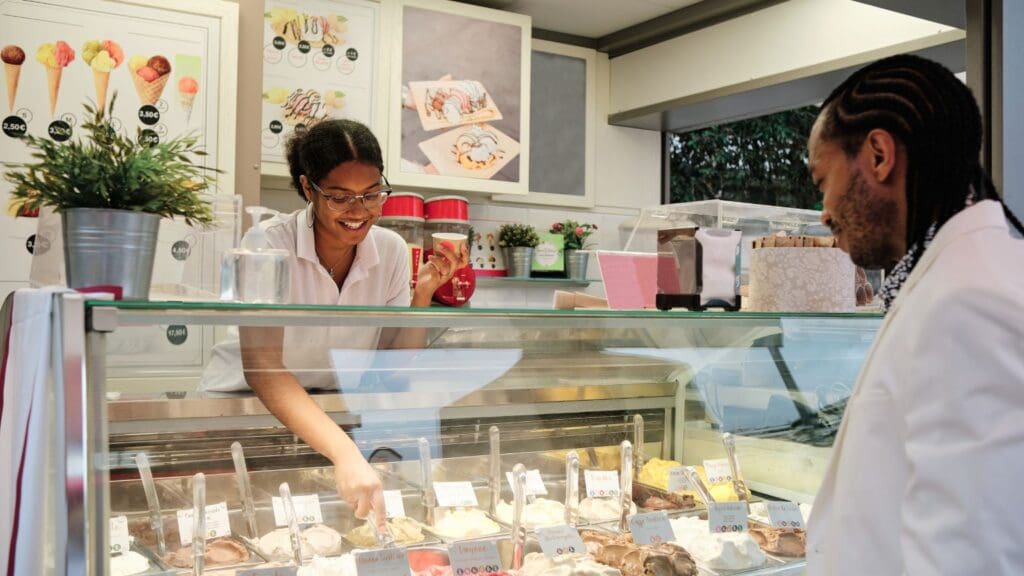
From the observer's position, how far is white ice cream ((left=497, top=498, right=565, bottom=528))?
2.04m

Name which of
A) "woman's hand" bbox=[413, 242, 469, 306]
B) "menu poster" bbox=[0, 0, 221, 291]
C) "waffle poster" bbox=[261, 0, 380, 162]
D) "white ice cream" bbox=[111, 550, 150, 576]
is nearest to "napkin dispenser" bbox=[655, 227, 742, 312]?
"woman's hand" bbox=[413, 242, 469, 306]

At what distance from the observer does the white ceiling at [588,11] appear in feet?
15.9

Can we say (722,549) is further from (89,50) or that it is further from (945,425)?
(89,50)

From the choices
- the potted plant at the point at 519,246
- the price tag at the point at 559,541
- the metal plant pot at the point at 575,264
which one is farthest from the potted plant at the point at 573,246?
the price tag at the point at 559,541

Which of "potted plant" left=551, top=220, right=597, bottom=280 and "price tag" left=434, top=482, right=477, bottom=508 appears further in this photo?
"potted plant" left=551, top=220, right=597, bottom=280

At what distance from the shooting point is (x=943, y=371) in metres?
1.01

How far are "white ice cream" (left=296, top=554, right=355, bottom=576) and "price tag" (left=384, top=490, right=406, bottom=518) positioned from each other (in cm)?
20

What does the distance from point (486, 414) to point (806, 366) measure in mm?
879

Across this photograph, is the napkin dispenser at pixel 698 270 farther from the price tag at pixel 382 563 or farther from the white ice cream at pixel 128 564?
the white ice cream at pixel 128 564

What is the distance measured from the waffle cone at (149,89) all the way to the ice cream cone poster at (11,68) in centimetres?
37

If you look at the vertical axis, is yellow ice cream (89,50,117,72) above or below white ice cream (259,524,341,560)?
above

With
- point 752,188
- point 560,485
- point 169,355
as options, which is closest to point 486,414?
point 560,485

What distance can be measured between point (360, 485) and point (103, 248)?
0.70 meters

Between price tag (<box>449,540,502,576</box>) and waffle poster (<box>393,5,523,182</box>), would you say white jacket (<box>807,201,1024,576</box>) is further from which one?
waffle poster (<box>393,5,523,182</box>)
